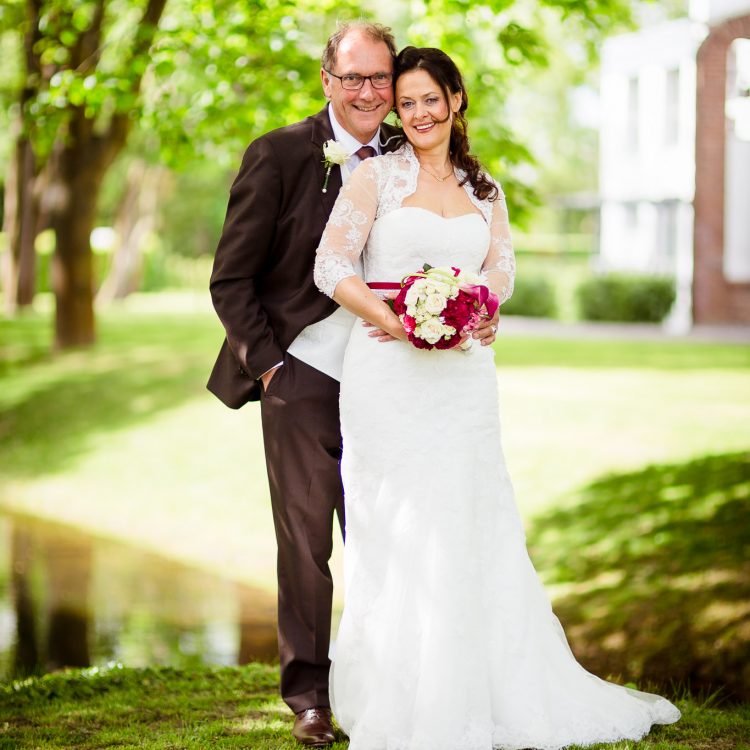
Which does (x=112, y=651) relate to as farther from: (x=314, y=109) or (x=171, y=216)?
(x=171, y=216)

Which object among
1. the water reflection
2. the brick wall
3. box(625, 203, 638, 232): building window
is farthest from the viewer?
box(625, 203, 638, 232): building window

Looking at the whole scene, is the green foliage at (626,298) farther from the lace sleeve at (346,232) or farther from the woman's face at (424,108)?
the lace sleeve at (346,232)

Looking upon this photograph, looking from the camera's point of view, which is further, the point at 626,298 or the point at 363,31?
the point at 626,298

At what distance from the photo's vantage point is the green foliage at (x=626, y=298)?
990 inches

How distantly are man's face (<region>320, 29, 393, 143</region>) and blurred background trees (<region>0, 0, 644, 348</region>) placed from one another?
4.20 m

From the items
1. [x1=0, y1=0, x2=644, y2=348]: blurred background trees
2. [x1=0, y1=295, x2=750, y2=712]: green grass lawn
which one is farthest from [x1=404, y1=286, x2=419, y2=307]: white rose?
[x1=0, y1=0, x2=644, y2=348]: blurred background trees

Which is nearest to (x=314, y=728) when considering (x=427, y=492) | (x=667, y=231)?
(x=427, y=492)

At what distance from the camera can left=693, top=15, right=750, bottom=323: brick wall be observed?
80.1ft

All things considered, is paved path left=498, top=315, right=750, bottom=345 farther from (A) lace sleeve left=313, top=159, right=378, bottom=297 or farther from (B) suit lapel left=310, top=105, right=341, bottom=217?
(A) lace sleeve left=313, top=159, right=378, bottom=297

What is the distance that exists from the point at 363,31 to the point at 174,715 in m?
3.02

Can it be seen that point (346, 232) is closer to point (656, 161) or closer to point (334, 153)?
point (334, 153)

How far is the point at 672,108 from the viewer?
1089 inches

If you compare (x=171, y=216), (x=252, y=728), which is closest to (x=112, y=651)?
(x=252, y=728)
